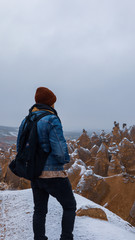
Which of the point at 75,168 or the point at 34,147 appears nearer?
the point at 34,147

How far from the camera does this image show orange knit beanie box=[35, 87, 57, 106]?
213 centimetres

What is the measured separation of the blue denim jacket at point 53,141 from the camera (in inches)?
72.3

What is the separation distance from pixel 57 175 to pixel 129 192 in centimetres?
813

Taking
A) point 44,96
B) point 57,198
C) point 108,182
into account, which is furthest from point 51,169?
point 108,182

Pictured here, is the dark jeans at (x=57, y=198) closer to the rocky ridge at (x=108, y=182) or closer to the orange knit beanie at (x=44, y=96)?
the orange knit beanie at (x=44, y=96)

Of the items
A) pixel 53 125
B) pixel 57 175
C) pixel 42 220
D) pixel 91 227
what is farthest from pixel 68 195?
pixel 91 227

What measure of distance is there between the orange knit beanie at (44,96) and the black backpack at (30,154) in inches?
7.8

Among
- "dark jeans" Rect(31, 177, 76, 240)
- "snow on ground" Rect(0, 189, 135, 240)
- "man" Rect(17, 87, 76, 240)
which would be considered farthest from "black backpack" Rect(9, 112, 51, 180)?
"snow on ground" Rect(0, 189, 135, 240)

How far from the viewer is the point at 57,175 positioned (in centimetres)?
191

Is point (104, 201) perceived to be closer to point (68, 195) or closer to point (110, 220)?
point (110, 220)

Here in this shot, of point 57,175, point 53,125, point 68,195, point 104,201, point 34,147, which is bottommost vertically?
point 104,201

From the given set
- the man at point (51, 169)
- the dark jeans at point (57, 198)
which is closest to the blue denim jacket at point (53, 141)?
the man at point (51, 169)

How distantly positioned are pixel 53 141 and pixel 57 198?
0.66m

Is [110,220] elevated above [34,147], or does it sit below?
below
